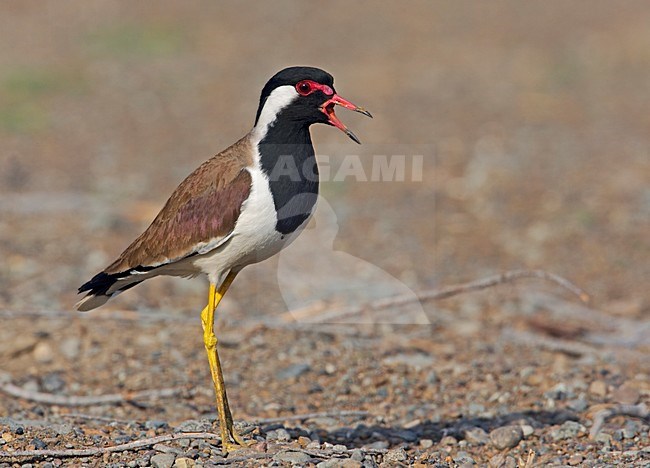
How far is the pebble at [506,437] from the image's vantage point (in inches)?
223

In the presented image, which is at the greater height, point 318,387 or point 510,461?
point 318,387

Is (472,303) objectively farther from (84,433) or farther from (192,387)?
(84,433)

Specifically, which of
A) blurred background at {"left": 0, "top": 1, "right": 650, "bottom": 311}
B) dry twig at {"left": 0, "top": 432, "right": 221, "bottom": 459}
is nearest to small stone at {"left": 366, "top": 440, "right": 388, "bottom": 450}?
dry twig at {"left": 0, "top": 432, "right": 221, "bottom": 459}

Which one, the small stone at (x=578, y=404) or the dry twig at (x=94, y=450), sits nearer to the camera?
the dry twig at (x=94, y=450)

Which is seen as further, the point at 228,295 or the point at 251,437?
the point at 228,295

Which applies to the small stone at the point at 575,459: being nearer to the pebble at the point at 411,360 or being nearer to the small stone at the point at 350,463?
the small stone at the point at 350,463

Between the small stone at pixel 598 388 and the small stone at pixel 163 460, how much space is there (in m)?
2.96

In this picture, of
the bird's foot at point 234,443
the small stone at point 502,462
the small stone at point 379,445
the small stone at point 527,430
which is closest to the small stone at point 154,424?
the bird's foot at point 234,443

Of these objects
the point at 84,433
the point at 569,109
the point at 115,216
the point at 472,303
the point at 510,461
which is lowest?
the point at 510,461

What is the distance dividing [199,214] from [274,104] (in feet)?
2.28

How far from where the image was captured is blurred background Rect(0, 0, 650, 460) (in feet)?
31.0

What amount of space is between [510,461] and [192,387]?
2284 millimetres

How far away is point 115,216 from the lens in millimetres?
10492

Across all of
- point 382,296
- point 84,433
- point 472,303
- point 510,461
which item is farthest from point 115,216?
point 510,461
